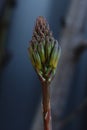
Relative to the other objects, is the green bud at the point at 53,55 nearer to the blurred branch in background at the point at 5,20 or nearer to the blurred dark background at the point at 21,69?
the blurred branch in background at the point at 5,20

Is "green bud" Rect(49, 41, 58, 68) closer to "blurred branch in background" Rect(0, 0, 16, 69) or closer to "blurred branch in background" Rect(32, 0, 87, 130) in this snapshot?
"blurred branch in background" Rect(32, 0, 87, 130)

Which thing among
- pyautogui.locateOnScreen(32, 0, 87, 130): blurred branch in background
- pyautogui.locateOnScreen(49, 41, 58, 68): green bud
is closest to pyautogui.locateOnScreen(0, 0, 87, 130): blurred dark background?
pyautogui.locateOnScreen(32, 0, 87, 130): blurred branch in background

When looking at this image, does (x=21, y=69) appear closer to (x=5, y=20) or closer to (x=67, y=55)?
(x=5, y=20)

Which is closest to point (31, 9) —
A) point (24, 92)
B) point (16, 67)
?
point (16, 67)

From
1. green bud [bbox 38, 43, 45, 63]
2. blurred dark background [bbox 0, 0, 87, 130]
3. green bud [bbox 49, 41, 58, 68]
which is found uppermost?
green bud [bbox 38, 43, 45, 63]

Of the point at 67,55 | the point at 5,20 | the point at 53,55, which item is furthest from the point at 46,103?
the point at 5,20

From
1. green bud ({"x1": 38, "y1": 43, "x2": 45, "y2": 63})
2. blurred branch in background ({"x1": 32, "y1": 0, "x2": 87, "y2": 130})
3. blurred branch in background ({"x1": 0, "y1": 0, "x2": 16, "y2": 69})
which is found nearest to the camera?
green bud ({"x1": 38, "y1": 43, "x2": 45, "y2": 63})
